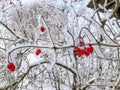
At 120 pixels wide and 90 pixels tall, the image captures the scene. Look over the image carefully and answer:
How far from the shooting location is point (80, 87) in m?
2.08

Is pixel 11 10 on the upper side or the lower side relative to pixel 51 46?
upper

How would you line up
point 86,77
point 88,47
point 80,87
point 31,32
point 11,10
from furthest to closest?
point 11,10 → point 31,32 → point 86,77 → point 80,87 → point 88,47

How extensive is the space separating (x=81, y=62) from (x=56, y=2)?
2.51 m

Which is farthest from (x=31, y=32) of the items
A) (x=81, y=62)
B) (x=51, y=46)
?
(x=51, y=46)

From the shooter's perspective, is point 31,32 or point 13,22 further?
point 13,22

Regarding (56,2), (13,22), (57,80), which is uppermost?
(56,2)

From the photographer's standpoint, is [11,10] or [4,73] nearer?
[4,73]

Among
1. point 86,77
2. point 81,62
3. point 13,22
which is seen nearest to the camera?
point 86,77

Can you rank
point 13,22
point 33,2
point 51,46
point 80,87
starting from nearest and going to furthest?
point 51,46
point 80,87
point 13,22
point 33,2

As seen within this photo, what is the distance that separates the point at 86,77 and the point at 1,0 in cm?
305

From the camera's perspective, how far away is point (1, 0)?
5301mm

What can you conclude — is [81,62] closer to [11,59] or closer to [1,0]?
[11,59]

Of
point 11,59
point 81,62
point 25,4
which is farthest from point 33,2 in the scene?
point 11,59

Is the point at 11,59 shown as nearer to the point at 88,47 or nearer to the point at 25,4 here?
the point at 88,47
